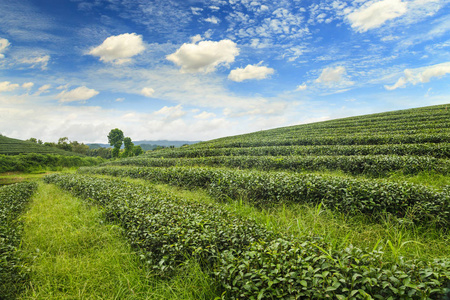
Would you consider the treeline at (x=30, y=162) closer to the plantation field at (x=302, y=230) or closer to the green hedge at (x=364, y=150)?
the plantation field at (x=302, y=230)

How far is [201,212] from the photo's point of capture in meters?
4.73

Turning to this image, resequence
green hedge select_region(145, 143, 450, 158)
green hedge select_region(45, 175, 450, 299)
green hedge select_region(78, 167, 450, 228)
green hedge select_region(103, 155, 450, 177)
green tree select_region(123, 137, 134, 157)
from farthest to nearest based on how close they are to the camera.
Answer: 1. green tree select_region(123, 137, 134, 157)
2. green hedge select_region(145, 143, 450, 158)
3. green hedge select_region(103, 155, 450, 177)
4. green hedge select_region(78, 167, 450, 228)
5. green hedge select_region(45, 175, 450, 299)

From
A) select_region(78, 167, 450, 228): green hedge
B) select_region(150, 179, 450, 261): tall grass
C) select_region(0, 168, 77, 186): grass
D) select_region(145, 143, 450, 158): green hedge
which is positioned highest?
select_region(0, 168, 77, 186): grass

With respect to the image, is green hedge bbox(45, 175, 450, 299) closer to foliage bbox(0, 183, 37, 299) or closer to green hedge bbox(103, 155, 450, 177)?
foliage bbox(0, 183, 37, 299)

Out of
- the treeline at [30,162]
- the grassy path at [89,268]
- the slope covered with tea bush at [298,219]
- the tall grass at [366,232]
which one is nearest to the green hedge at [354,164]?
the slope covered with tea bush at [298,219]

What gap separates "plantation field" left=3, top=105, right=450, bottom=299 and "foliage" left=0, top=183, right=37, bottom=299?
0.62 meters

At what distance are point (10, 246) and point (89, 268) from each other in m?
2.12

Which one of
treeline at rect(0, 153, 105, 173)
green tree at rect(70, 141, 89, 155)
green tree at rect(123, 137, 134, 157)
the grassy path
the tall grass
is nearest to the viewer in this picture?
the grassy path

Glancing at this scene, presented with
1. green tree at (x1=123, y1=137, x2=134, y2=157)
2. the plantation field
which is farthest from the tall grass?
green tree at (x1=123, y1=137, x2=134, y2=157)

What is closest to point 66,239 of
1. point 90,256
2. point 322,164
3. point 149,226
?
point 90,256

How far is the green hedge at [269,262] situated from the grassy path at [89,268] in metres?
0.26

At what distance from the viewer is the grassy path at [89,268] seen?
10.5 ft

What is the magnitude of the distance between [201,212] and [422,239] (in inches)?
173

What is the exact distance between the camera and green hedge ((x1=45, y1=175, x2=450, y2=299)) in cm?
228
